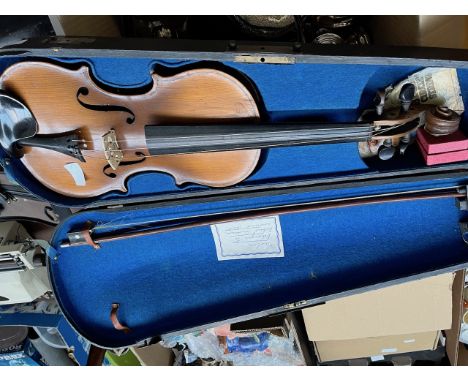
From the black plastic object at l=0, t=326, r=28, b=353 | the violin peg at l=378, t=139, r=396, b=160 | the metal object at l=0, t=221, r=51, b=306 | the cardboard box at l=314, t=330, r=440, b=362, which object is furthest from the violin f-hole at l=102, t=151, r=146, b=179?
the cardboard box at l=314, t=330, r=440, b=362

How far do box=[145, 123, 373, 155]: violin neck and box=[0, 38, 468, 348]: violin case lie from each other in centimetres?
6

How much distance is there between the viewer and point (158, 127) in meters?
1.17

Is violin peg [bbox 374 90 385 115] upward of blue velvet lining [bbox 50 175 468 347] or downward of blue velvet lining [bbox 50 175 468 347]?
upward

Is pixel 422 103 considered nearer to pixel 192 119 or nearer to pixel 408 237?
pixel 408 237

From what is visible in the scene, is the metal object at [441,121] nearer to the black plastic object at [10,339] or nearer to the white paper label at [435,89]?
the white paper label at [435,89]

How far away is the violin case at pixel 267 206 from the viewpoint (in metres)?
1.03

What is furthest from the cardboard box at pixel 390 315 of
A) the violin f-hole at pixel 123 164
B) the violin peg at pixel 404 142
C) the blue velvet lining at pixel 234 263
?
the violin f-hole at pixel 123 164

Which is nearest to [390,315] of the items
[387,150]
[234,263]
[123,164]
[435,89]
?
[234,263]

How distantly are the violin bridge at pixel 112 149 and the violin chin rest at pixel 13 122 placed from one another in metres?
0.19

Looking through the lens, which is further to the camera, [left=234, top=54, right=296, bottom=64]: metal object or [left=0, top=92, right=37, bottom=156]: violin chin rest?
[left=0, top=92, right=37, bottom=156]: violin chin rest

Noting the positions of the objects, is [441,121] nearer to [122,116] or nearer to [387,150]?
[387,150]

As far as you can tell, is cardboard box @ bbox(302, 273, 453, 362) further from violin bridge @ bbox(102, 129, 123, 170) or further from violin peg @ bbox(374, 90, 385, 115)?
violin bridge @ bbox(102, 129, 123, 170)

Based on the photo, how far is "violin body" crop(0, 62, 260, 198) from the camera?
3.63 feet

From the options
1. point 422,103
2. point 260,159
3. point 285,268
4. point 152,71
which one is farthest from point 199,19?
point 285,268
